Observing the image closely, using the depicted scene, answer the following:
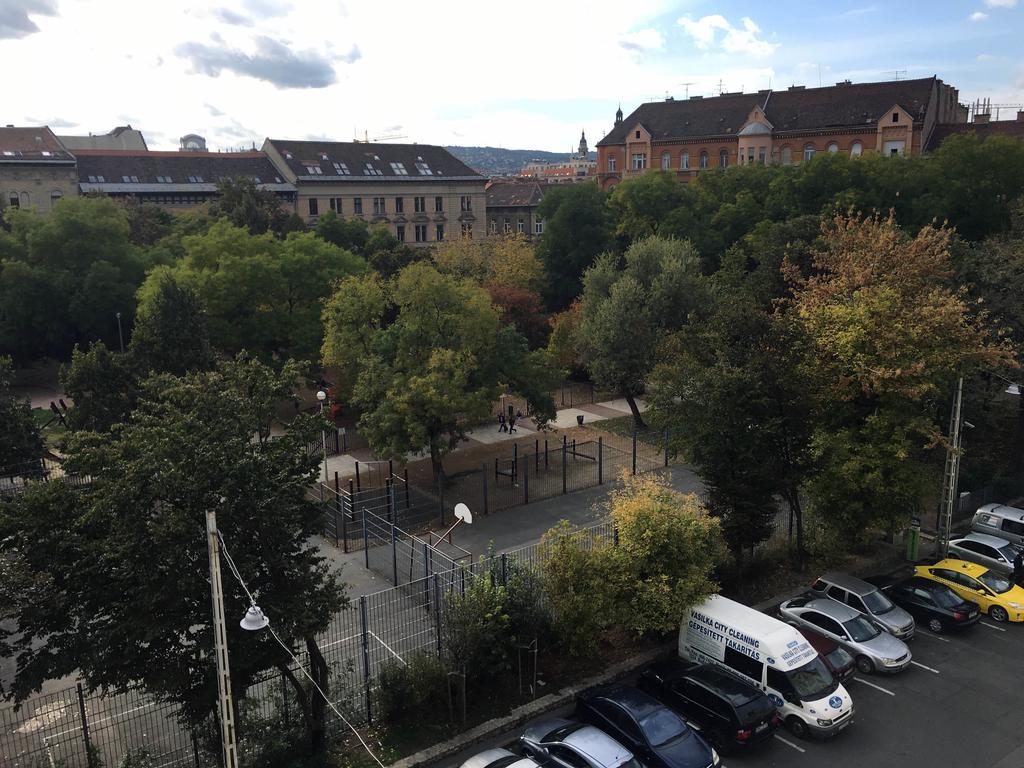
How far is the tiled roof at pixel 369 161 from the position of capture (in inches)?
3029

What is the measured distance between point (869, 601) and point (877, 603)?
0.23m

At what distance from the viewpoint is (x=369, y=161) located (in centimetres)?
8019

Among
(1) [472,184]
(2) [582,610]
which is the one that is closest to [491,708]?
(2) [582,610]

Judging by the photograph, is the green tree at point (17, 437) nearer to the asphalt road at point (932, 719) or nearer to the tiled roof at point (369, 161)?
the asphalt road at point (932, 719)

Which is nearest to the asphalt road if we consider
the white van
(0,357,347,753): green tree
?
the white van

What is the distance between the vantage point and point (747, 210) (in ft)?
169

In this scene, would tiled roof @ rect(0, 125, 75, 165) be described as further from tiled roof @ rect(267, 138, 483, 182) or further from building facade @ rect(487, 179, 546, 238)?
building facade @ rect(487, 179, 546, 238)

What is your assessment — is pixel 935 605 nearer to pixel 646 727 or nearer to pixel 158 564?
pixel 646 727

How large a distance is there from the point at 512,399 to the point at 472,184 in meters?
49.4

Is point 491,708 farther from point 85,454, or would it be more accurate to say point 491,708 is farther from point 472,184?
point 472,184

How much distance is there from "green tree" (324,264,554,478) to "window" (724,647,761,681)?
11.9 meters

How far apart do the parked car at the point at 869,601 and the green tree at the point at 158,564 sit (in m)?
12.7

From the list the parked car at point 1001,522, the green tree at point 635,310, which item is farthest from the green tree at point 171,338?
the parked car at point 1001,522

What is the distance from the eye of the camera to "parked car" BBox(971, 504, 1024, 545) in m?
24.0
